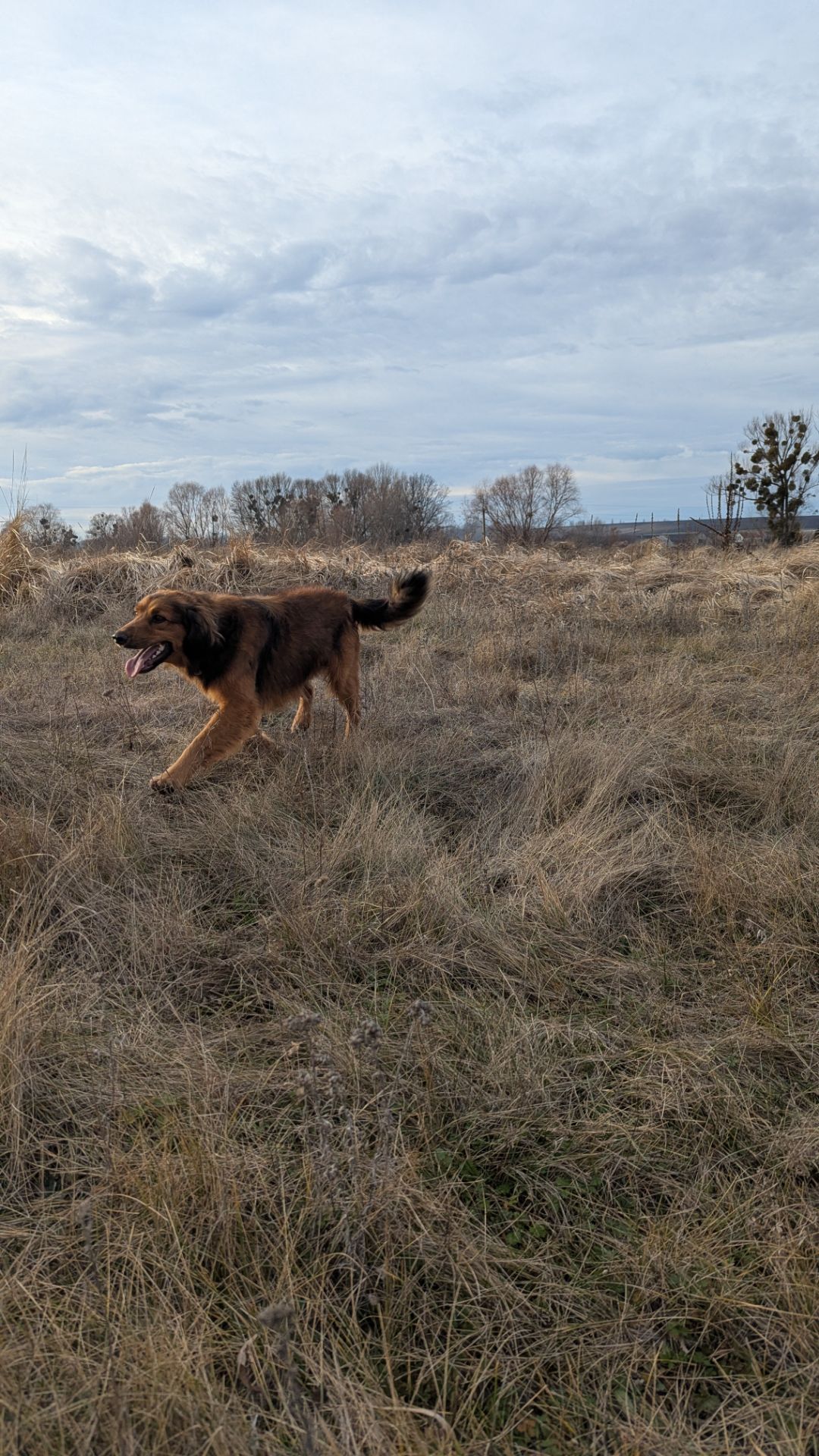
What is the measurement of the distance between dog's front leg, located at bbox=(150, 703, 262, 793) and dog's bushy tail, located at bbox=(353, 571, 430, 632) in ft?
4.80

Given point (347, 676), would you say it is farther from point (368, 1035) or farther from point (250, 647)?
point (368, 1035)

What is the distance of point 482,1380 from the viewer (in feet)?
5.29

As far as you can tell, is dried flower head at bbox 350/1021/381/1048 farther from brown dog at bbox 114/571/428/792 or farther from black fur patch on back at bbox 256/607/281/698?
black fur patch on back at bbox 256/607/281/698

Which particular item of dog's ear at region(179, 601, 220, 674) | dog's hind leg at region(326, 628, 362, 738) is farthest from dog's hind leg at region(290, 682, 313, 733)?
dog's ear at region(179, 601, 220, 674)

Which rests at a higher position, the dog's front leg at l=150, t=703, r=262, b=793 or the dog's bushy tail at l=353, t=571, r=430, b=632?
the dog's bushy tail at l=353, t=571, r=430, b=632

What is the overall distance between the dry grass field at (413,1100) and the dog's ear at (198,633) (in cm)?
75

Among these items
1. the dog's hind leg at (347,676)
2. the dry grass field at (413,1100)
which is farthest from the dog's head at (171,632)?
the dog's hind leg at (347,676)

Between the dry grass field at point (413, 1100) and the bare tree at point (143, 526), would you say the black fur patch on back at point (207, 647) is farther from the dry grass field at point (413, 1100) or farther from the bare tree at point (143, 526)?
the bare tree at point (143, 526)

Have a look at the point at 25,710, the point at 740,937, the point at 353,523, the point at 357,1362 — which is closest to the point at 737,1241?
the point at 357,1362

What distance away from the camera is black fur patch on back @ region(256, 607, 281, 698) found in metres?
5.32

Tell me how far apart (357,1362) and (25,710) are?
5.30 meters

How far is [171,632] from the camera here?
4973 mm

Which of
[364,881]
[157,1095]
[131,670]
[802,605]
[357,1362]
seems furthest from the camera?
[802,605]

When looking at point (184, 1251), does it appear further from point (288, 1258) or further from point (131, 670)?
point (131, 670)
